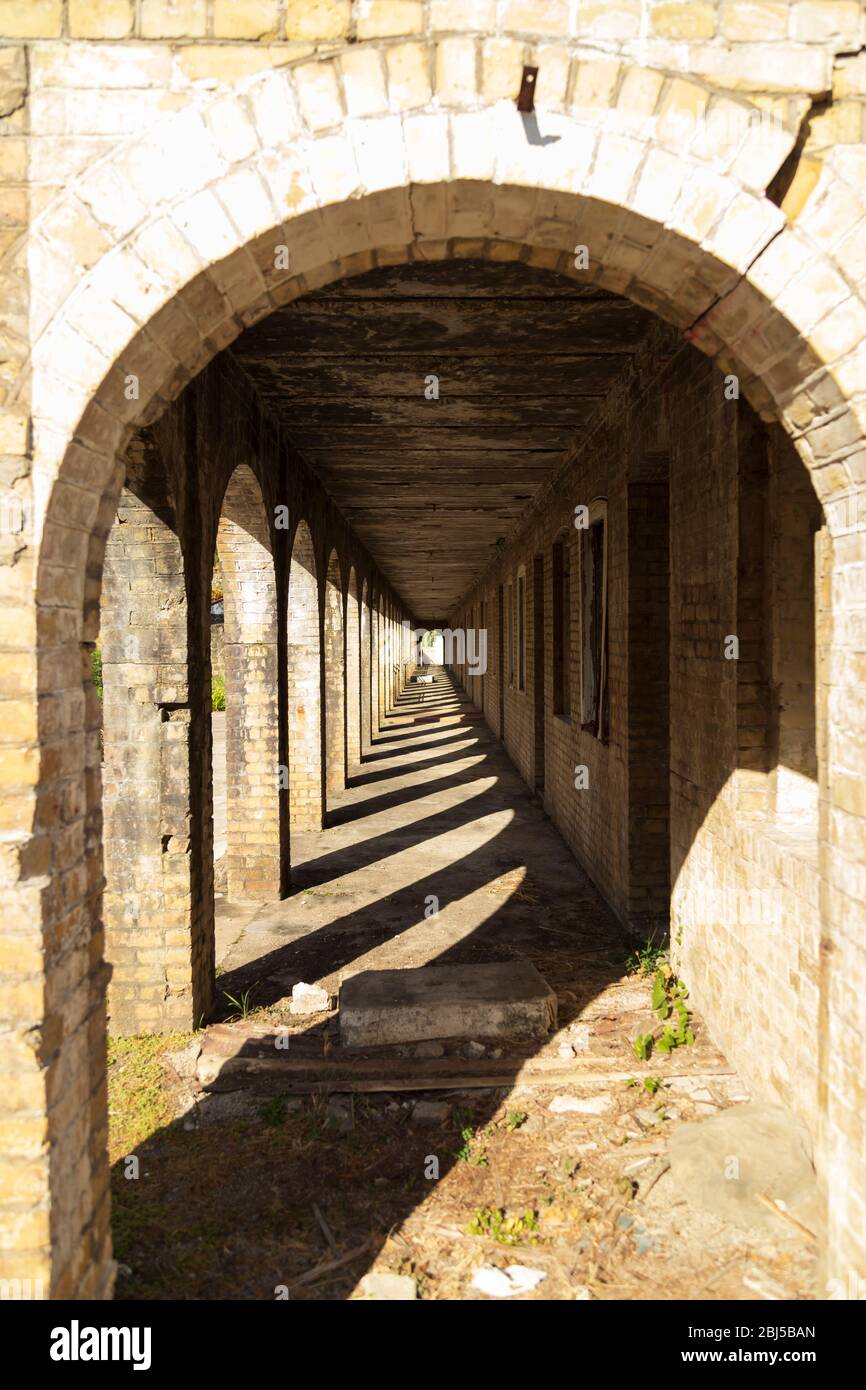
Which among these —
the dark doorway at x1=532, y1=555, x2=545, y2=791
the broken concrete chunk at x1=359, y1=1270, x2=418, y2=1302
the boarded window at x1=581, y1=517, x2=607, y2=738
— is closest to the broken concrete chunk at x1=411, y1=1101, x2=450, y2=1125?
the broken concrete chunk at x1=359, y1=1270, x2=418, y2=1302

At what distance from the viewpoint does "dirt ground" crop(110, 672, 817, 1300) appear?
3.25 m

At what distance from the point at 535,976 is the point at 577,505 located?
4948mm

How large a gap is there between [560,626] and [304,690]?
3234mm

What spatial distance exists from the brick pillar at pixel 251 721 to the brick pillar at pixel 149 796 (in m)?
2.34

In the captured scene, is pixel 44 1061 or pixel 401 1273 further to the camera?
pixel 401 1273

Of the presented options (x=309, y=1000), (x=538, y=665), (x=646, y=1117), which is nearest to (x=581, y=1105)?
(x=646, y=1117)

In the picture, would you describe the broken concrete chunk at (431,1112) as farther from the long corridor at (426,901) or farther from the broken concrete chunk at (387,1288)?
the long corridor at (426,901)

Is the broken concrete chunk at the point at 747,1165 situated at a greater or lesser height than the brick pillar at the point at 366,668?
lesser

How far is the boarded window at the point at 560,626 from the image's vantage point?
1062cm

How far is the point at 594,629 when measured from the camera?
26.7 feet

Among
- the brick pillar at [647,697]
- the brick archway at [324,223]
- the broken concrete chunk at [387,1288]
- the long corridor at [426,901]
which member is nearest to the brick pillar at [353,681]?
the long corridor at [426,901]

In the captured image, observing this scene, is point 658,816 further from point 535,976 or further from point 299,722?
point 299,722

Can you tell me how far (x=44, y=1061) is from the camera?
7.98 ft
